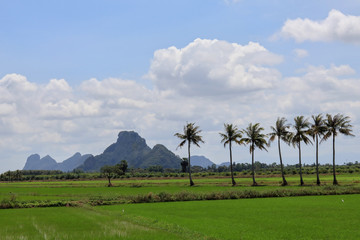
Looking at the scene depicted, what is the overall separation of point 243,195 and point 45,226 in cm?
3319

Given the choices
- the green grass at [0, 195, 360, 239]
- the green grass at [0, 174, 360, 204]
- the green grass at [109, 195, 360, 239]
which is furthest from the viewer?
the green grass at [0, 174, 360, 204]

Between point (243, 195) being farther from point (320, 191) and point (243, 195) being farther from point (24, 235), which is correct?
point (24, 235)

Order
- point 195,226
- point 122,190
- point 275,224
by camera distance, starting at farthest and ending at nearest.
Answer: point 122,190 → point 275,224 → point 195,226

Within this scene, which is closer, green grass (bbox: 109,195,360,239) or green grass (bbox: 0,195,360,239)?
green grass (bbox: 109,195,360,239)

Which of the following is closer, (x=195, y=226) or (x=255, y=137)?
(x=195, y=226)

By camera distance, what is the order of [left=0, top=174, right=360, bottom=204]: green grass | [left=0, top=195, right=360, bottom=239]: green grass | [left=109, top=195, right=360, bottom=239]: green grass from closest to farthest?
[left=109, top=195, right=360, bottom=239]: green grass, [left=0, top=195, right=360, bottom=239]: green grass, [left=0, top=174, right=360, bottom=204]: green grass

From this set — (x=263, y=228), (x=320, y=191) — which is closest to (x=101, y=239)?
(x=263, y=228)

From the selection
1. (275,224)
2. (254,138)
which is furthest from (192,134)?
(275,224)

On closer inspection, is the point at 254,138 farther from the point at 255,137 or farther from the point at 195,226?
the point at 195,226

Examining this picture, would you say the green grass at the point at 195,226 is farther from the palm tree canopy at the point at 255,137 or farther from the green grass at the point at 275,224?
the palm tree canopy at the point at 255,137

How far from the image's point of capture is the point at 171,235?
23234 millimetres

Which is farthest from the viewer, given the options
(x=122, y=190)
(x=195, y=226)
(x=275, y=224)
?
(x=122, y=190)

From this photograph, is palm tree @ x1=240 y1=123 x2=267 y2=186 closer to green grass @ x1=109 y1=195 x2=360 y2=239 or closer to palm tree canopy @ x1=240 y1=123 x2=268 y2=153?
palm tree canopy @ x1=240 y1=123 x2=268 y2=153

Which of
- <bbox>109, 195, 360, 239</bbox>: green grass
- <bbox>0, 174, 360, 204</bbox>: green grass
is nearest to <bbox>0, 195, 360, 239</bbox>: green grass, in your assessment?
<bbox>109, 195, 360, 239</bbox>: green grass
